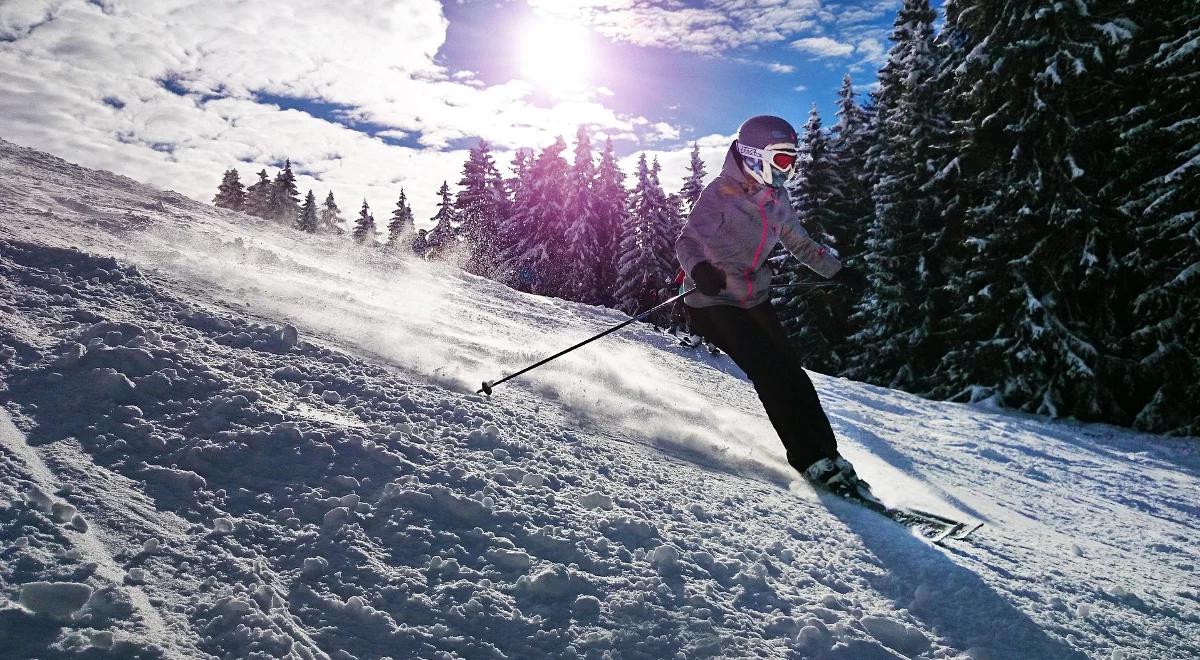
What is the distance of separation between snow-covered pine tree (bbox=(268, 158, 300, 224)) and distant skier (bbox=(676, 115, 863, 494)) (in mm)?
66141

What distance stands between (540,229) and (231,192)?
43.3m

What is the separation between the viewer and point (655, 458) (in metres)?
3.81

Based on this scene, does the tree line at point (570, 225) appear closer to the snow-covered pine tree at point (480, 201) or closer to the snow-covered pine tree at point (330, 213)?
the snow-covered pine tree at point (480, 201)

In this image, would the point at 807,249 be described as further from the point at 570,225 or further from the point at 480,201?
the point at 480,201

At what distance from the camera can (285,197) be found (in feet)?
212

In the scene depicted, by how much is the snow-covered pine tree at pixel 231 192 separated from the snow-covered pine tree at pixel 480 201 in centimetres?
3389

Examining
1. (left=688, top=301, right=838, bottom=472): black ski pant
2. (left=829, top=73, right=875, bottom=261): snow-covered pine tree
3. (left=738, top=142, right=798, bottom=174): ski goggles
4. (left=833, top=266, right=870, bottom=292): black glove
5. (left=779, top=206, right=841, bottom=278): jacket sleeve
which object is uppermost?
(left=829, top=73, right=875, bottom=261): snow-covered pine tree

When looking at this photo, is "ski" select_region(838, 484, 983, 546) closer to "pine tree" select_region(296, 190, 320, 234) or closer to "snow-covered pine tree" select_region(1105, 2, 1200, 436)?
"snow-covered pine tree" select_region(1105, 2, 1200, 436)

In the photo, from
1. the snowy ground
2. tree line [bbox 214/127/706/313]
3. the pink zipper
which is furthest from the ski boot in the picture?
tree line [bbox 214/127/706/313]

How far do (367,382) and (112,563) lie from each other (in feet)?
5.86

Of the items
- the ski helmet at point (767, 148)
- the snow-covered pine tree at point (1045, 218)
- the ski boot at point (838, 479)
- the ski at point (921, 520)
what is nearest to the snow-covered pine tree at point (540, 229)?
the snow-covered pine tree at point (1045, 218)

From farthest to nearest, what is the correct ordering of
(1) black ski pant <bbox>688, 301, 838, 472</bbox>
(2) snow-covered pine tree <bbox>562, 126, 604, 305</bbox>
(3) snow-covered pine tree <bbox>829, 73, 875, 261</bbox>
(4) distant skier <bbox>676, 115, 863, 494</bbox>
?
(2) snow-covered pine tree <bbox>562, 126, 604, 305</bbox>, (3) snow-covered pine tree <bbox>829, 73, 875, 261</bbox>, (4) distant skier <bbox>676, 115, 863, 494</bbox>, (1) black ski pant <bbox>688, 301, 838, 472</bbox>

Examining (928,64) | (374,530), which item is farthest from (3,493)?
(928,64)

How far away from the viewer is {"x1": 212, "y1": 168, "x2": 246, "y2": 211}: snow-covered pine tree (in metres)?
68.2
